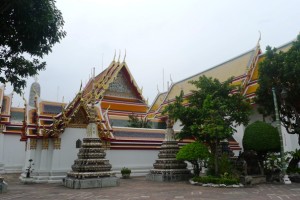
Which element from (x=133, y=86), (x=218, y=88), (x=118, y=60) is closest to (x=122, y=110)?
(x=133, y=86)

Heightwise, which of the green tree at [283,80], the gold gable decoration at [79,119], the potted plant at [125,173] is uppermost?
the green tree at [283,80]

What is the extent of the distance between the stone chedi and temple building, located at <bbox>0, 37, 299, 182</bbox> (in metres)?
2.99

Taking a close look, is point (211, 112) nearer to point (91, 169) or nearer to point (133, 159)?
point (91, 169)

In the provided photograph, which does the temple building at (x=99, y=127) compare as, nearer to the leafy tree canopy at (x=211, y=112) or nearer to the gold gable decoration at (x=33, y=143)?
the gold gable decoration at (x=33, y=143)

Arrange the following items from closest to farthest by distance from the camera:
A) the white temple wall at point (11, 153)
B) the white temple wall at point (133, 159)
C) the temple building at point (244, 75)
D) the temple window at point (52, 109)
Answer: the temple window at point (52, 109)
the white temple wall at point (133, 159)
the temple building at point (244, 75)
the white temple wall at point (11, 153)

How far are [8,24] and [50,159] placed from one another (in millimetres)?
9522

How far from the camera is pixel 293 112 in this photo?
1444cm

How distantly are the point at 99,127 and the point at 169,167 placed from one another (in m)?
5.07

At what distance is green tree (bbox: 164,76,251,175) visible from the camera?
12.9m

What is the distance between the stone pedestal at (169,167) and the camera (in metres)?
14.4

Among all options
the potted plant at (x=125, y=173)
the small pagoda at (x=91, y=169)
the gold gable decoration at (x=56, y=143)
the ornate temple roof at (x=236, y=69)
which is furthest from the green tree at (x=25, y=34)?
the ornate temple roof at (x=236, y=69)

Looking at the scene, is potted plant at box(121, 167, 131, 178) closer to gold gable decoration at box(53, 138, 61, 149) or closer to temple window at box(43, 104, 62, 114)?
gold gable decoration at box(53, 138, 61, 149)

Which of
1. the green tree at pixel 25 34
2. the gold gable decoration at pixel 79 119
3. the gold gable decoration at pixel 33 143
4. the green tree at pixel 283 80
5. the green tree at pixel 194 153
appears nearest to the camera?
the green tree at pixel 25 34

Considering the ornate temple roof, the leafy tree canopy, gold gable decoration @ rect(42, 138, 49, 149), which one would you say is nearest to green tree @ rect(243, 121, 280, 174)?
the leafy tree canopy
